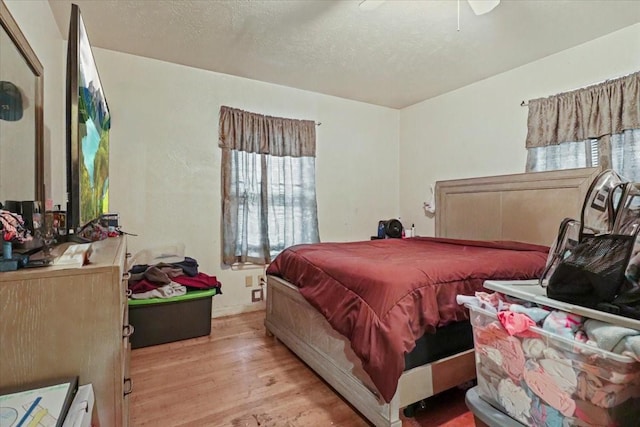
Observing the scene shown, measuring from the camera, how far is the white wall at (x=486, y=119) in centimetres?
265

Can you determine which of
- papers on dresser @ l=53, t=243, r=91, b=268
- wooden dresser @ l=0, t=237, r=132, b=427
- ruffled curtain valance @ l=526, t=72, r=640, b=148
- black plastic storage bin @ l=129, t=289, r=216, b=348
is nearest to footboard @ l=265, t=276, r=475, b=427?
black plastic storage bin @ l=129, t=289, r=216, b=348

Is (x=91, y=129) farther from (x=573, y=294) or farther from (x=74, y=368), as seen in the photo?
(x=573, y=294)

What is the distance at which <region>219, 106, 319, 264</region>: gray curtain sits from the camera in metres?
3.36

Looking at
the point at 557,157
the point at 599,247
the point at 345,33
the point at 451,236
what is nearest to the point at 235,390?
the point at 599,247

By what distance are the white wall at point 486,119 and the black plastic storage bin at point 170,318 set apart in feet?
9.28

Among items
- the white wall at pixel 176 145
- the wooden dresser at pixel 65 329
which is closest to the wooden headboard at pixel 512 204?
the white wall at pixel 176 145

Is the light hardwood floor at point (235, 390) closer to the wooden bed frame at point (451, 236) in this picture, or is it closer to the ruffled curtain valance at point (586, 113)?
the wooden bed frame at point (451, 236)

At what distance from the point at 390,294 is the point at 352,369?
0.53m

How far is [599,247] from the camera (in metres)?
0.92

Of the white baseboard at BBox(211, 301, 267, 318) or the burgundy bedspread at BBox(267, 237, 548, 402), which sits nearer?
the burgundy bedspread at BBox(267, 237, 548, 402)

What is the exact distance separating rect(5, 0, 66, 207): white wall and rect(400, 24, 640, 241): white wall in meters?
3.78

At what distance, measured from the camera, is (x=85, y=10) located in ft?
7.41

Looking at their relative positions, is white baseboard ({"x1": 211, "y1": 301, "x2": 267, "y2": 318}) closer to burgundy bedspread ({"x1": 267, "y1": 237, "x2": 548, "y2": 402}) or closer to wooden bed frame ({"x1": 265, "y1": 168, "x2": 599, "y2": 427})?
wooden bed frame ({"x1": 265, "y1": 168, "x2": 599, "y2": 427})

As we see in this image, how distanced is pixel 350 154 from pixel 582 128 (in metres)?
2.37
